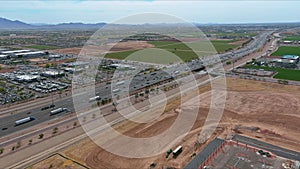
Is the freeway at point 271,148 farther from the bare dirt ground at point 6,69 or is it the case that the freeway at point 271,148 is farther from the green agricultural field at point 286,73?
the bare dirt ground at point 6,69

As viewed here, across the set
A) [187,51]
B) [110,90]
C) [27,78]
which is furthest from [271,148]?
[187,51]

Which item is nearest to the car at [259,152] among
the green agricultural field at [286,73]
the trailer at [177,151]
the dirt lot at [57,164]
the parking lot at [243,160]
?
the parking lot at [243,160]

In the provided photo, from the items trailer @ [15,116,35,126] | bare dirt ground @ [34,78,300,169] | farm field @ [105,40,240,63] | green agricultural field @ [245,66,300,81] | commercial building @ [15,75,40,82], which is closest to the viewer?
bare dirt ground @ [34,78,300,169]

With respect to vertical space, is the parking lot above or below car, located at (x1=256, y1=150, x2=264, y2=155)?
below

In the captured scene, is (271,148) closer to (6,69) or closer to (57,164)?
(57,164)

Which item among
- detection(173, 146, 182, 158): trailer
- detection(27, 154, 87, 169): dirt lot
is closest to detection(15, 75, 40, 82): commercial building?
detection(27, 154, 87, 169): dirt lot

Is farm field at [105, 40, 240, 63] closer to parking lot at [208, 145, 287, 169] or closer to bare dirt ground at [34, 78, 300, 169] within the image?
bare dirt ground at [34, 78, 300, 169]

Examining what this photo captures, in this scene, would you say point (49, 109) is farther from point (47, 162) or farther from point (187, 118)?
point (187, 118)

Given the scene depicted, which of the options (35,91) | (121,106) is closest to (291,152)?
(121,106)

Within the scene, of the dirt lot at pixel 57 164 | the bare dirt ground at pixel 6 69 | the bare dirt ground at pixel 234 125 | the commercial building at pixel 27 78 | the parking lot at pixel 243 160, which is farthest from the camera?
the bare dirt ground at pixel 6 69
